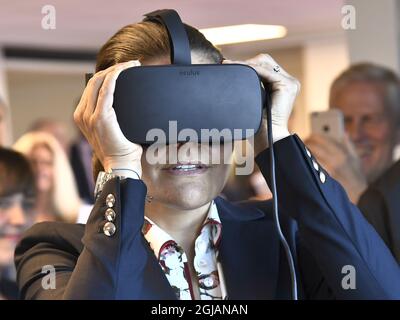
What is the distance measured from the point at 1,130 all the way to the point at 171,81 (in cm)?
234

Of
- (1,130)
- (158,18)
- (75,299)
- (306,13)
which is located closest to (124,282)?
(75,299)

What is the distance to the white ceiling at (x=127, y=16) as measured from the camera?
4.32 metres

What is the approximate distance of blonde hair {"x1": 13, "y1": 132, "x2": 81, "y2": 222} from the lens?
2.90 meters

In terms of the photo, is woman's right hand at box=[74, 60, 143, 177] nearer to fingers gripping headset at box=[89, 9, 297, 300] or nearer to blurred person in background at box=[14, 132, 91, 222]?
fingers gripping headset at box=[89, 9, 297, 300]

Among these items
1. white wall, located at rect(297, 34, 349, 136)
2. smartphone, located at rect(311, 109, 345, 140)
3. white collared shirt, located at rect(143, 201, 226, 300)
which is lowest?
white collared shirt, located at rect(143, 201, 226, 300)

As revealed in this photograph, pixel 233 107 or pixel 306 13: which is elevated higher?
pixel 306 13

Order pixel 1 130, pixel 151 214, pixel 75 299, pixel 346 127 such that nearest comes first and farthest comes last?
pixel 75 299 < pixel 151 214 < pixel 346 127 < pixel 1 130

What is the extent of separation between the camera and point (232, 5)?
476 centimetres

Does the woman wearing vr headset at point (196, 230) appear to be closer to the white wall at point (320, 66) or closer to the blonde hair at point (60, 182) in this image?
the blonde hair at point (60, 182)

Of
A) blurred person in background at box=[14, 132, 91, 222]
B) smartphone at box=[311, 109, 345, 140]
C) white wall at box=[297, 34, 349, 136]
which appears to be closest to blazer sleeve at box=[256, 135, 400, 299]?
smartphone at box=[311, 109, 345, 140]

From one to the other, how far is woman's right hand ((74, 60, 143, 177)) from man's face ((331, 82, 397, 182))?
1.16 m

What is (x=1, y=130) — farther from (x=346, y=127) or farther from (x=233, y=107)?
(x=233, y=107)

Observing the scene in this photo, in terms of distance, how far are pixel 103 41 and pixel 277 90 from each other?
599 cm

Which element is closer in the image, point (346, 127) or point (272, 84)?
point (272, 84)
